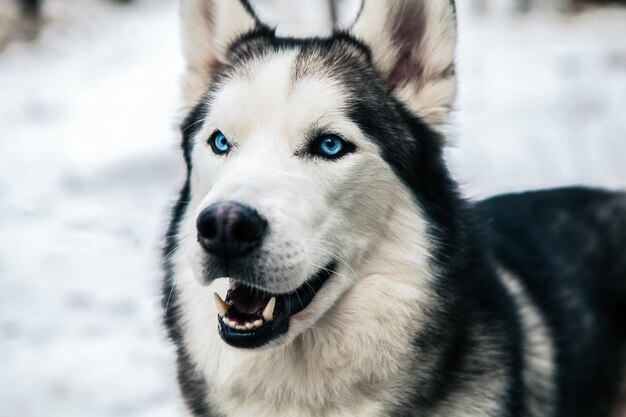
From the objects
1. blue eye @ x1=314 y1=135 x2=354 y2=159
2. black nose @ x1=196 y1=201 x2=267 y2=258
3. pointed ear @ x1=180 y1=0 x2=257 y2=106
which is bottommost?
black nose @ x1=196 y1=201 x2=267 y2=258

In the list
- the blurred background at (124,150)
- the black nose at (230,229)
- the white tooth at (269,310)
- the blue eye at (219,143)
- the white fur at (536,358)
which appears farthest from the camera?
the blurred background at (124,150)

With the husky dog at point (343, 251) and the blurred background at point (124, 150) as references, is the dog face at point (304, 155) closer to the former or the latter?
the husky dog at point (343, 251)

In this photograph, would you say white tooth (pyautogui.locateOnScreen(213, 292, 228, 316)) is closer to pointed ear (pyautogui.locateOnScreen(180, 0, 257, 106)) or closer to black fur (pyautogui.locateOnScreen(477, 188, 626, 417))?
pointed ear (pyautogui.locateOnScreen(180, 0, 257, 106))

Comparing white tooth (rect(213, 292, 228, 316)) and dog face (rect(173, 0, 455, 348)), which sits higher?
dog face (rect(173, 0, 455, 348))

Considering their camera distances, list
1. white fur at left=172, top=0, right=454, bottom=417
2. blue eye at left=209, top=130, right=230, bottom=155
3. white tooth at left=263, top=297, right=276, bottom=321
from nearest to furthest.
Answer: white tooth at left=263, top=297, right=276, bottom=321
white fur at left=172, top=0, right=454, bottom=417
blue eye at left=209, top=130, right=230, bottom=155

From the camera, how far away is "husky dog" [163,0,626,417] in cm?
219

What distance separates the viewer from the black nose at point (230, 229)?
1981mm

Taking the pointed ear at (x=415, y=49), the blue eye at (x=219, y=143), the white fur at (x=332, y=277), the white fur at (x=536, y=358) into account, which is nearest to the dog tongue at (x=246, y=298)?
the white fur at (x=332, y=277)

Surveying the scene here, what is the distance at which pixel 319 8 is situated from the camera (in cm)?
1565

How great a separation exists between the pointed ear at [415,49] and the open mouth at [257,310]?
826 millimetres

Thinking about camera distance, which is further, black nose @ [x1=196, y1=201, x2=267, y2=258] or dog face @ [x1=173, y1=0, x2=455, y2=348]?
dog face @ [x1=173, y1=0, x2=455, y2=348]

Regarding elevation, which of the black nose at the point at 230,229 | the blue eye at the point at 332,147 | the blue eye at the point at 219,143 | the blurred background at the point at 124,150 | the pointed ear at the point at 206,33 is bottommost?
the blurred background at the point at 124,150

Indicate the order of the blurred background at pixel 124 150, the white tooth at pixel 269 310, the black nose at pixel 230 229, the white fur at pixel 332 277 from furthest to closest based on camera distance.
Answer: the blurred background at pixel 124 150 → the white fur at pixel 332 277 → the white tooth at pixel 269 310 → the black nose at pixel 230 229

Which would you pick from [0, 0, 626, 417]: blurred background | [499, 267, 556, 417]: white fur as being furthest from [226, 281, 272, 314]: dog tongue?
[499, 267, 556, 417]: white fur
